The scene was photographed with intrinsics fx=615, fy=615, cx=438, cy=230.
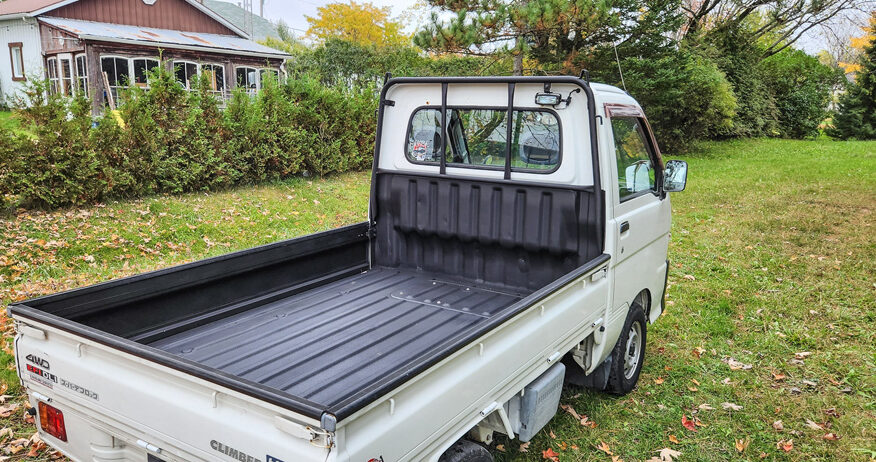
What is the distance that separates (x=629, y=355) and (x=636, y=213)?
1.19 metres

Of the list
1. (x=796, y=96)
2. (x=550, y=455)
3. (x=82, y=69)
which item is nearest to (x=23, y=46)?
(x=82, y=69)

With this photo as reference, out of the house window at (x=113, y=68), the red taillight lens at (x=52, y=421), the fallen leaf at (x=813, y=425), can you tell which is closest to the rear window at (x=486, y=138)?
the fallen leaf at (x=813, y=425)

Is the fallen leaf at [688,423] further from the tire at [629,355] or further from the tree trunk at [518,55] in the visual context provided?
the tree trunk at [518,55]

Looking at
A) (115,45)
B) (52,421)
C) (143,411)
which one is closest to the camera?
(143,411)

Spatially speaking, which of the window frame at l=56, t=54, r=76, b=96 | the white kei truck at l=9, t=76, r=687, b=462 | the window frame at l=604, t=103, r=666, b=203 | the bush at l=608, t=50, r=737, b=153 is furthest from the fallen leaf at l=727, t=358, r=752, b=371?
the window frame at l=56, t=54, r=76, b=96

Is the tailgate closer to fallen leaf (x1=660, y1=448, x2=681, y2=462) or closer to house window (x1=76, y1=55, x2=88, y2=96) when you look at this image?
fallen leaf (x1=660, y1=448, x2=681, y2=462)

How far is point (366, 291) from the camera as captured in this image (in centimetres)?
434

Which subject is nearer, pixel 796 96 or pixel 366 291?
pixel 366 291

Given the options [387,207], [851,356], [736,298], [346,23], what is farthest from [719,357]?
[346,23]

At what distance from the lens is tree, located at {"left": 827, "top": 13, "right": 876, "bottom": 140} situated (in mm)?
23266

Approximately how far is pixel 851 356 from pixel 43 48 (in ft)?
88.7

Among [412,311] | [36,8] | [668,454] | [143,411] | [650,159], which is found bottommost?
[668,454]

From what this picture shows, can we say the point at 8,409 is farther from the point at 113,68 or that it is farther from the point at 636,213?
the point at 113,68

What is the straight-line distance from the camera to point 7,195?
26.6 feet
